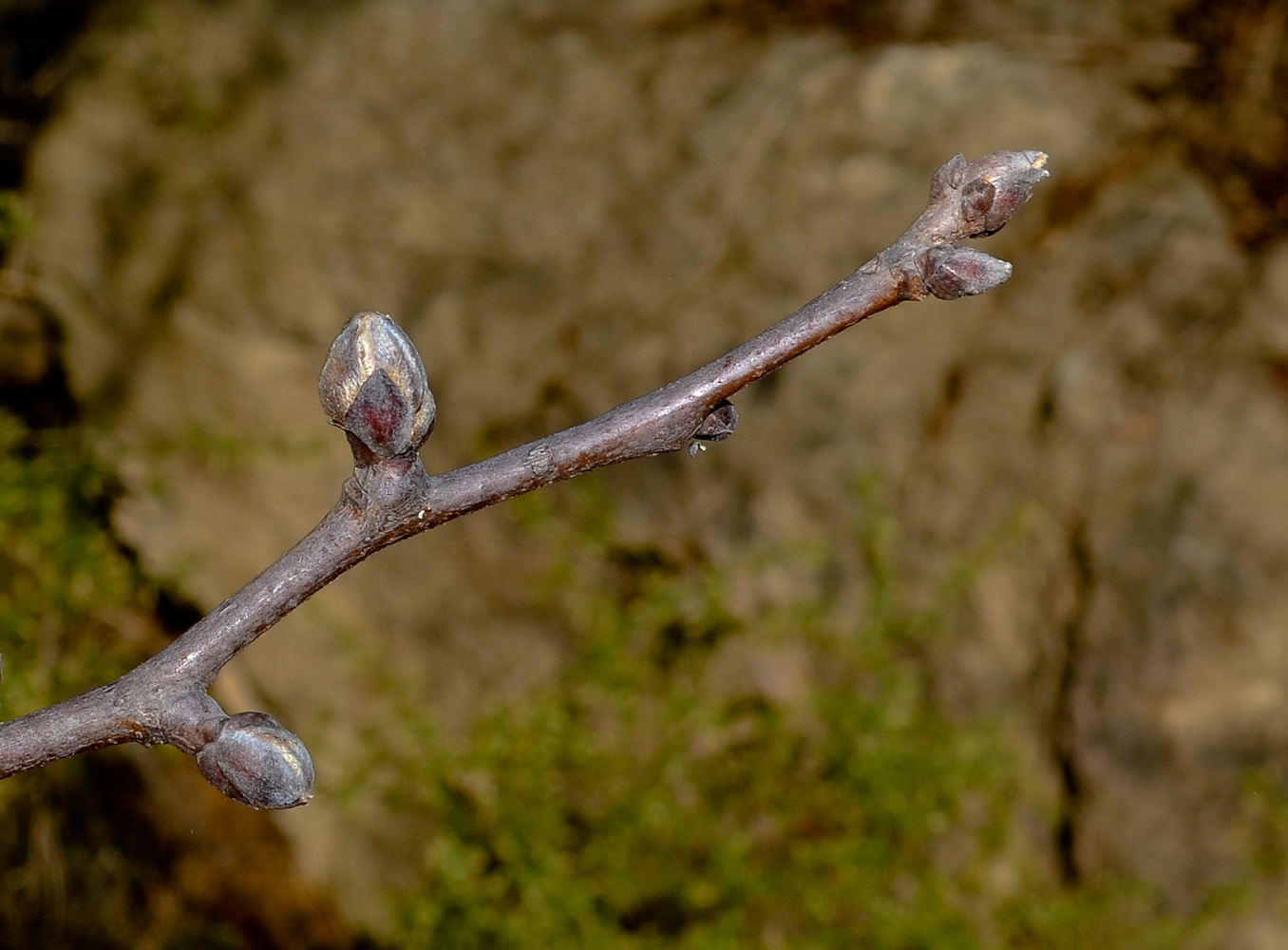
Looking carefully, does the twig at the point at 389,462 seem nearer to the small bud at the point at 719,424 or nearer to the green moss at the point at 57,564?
the small bud at the point at 719,424

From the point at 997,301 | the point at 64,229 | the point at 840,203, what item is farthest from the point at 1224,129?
the point at 64,229

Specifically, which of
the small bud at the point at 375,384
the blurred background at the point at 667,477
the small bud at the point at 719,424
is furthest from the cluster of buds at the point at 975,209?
the blurred background at the point at 667,477

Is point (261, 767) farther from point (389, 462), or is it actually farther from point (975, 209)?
point (975, 209)

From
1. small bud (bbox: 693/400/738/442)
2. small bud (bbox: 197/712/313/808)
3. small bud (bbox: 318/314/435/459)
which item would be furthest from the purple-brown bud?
small bud (bbox: 197/712/313/808)

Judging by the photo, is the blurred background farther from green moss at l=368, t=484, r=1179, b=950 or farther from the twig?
the twig

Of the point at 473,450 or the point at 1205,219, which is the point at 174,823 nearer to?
the point at 473,450
